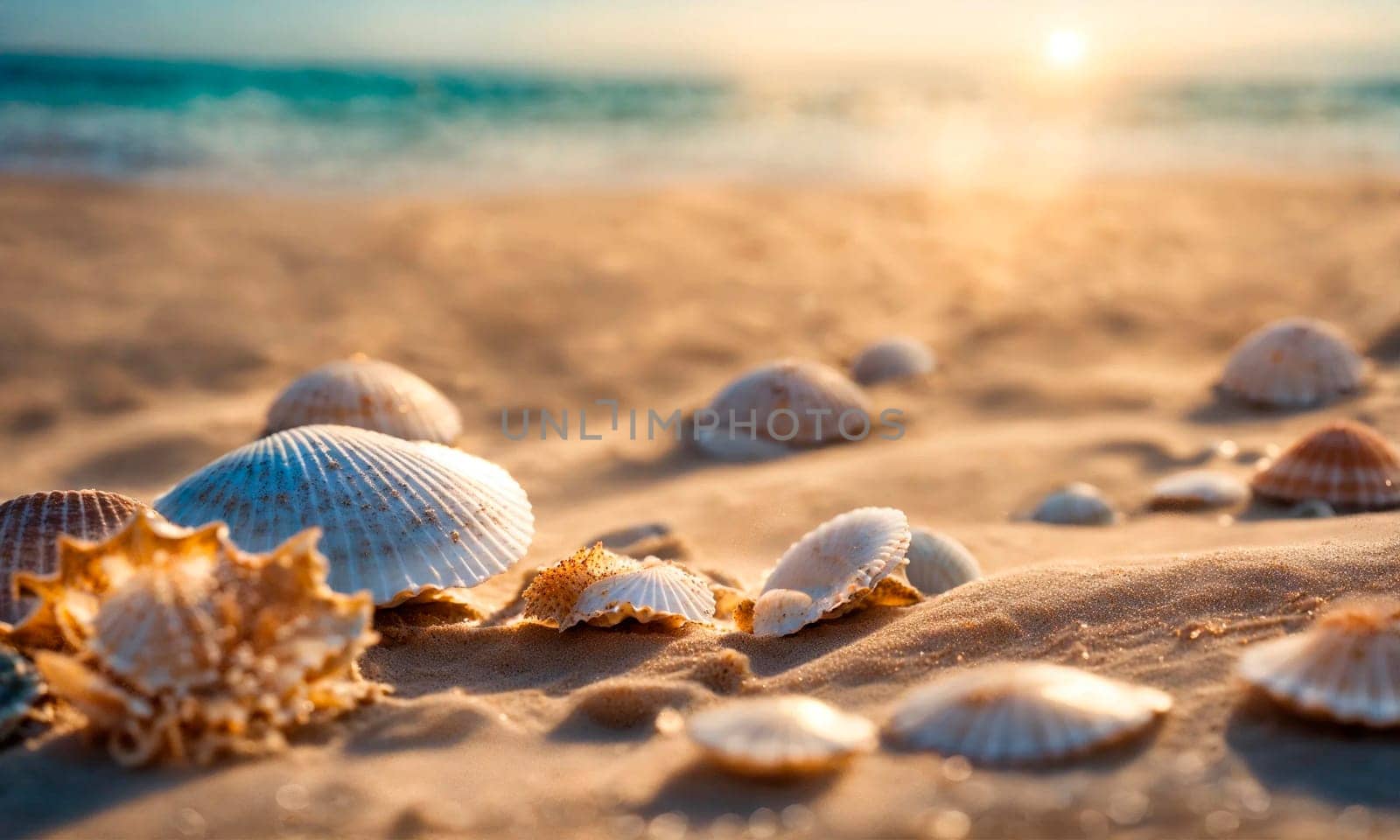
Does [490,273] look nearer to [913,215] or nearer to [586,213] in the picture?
[586,213]

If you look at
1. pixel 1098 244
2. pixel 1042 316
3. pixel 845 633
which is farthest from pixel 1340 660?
pixel 1098 244

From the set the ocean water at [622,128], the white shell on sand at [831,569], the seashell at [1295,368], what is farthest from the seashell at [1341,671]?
the ocean water at [622,128]

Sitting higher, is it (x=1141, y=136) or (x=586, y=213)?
(x=1141, y=136)

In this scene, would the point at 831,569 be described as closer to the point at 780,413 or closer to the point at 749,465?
the point at 749,465

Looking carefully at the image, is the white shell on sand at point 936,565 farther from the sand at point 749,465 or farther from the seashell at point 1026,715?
the seashell at point 1026,715

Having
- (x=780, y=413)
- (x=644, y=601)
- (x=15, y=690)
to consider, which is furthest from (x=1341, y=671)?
(x=780, y=413)

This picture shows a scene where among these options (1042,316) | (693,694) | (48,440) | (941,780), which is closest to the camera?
(941,780)

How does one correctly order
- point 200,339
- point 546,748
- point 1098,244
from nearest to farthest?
point 546,748 → point 200,339 → point 1098,244
